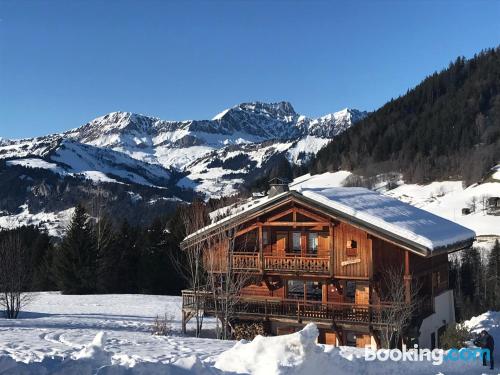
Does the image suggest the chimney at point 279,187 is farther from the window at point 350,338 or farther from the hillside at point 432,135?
the hillside at point 432,135

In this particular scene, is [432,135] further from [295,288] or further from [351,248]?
[351,248]

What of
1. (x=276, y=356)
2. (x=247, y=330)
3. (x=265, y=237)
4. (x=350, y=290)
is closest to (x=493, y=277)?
(x=350, y=290)

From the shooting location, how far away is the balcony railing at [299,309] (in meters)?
22.9

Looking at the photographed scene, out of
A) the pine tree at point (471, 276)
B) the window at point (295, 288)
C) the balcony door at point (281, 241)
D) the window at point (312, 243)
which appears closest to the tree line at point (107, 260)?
the window at point (295, 288)

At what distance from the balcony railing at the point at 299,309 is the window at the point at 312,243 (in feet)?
9.03

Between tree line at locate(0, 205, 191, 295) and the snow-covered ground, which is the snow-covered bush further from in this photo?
tree line at locate(0, 205, 191, 295)

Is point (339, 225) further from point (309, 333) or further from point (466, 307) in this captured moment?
point (466, 307)

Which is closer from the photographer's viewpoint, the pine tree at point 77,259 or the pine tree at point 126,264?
the pine tree at point 77,259

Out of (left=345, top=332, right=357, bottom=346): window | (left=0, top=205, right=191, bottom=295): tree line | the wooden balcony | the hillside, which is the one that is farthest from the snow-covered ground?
the hillside

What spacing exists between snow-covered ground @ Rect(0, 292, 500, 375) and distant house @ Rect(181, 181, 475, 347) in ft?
12.4

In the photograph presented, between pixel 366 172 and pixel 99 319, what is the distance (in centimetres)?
13481

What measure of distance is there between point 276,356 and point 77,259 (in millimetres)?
33784

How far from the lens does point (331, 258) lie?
961 inches

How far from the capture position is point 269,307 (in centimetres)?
2550
